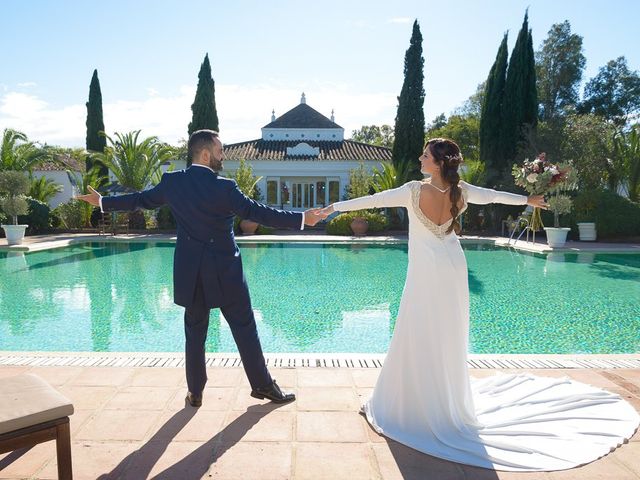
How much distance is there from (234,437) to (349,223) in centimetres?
1633

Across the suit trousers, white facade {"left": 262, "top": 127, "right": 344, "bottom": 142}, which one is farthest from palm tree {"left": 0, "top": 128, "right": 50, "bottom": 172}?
the suit trousers

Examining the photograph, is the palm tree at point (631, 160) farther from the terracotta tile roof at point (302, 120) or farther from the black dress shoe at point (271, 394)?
the black dress shoe at point (271, 394)

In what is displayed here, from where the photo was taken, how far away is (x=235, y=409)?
3.39 m

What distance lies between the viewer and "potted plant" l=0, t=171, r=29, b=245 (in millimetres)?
14453

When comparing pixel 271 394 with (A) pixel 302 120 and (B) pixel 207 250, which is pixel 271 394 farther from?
(A) pixel 302 120

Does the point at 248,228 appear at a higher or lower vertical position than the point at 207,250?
lower

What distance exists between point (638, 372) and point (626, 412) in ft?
3.55

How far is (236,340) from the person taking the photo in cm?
344

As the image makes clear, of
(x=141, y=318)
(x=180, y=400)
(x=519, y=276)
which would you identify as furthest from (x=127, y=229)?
(x=180, y=400)

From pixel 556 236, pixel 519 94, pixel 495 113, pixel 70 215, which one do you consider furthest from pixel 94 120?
pixel 556 236

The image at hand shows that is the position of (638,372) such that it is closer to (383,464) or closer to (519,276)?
(383,464)

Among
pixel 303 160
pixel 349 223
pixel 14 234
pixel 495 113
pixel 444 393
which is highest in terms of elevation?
pixel 495 113

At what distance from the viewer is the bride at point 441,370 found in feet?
9.82

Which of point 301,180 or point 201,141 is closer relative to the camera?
point 201,141
